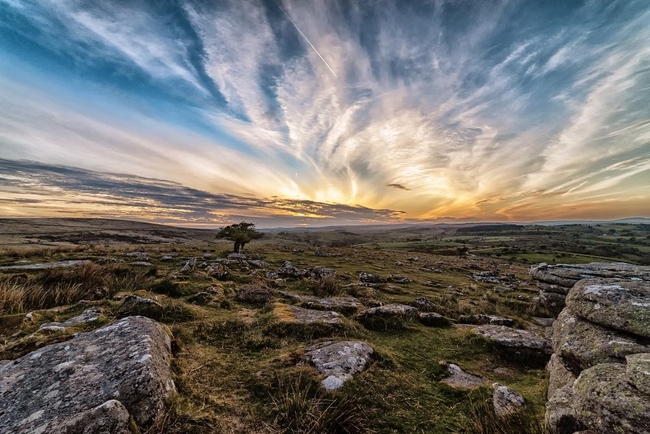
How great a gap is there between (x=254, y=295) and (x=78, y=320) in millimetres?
5878

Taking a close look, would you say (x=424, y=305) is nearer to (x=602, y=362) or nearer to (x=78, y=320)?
(x=602, y=362)

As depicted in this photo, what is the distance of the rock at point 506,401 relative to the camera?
4645 mm

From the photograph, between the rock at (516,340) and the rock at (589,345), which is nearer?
the rock at (589,345)

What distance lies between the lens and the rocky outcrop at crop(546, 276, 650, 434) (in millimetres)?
3234

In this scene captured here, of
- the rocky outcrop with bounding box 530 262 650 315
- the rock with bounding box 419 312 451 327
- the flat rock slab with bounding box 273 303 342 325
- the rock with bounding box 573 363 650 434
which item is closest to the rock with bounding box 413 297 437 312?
the rock with bounding box 419 312 451 327

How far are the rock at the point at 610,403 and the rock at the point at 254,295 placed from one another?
1002cm

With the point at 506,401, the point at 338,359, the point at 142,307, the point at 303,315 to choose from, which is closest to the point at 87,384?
the point at 142,307

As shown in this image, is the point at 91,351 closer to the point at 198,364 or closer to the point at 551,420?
the point at 198,364

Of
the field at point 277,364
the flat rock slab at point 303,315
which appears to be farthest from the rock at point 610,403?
the flat rock slab at point 303,315

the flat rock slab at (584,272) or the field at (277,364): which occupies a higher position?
the flat rock slab at (584,272)

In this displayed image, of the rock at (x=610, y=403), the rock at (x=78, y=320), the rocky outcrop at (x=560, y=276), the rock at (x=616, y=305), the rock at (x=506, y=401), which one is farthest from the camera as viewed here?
the rocky outcrop at (x=560, y=276)

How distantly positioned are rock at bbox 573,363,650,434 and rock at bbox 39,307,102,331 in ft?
31.9

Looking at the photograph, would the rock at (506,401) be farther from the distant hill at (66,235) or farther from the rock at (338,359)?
the distant hill at (66,235)

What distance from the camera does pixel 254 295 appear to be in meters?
11.8
